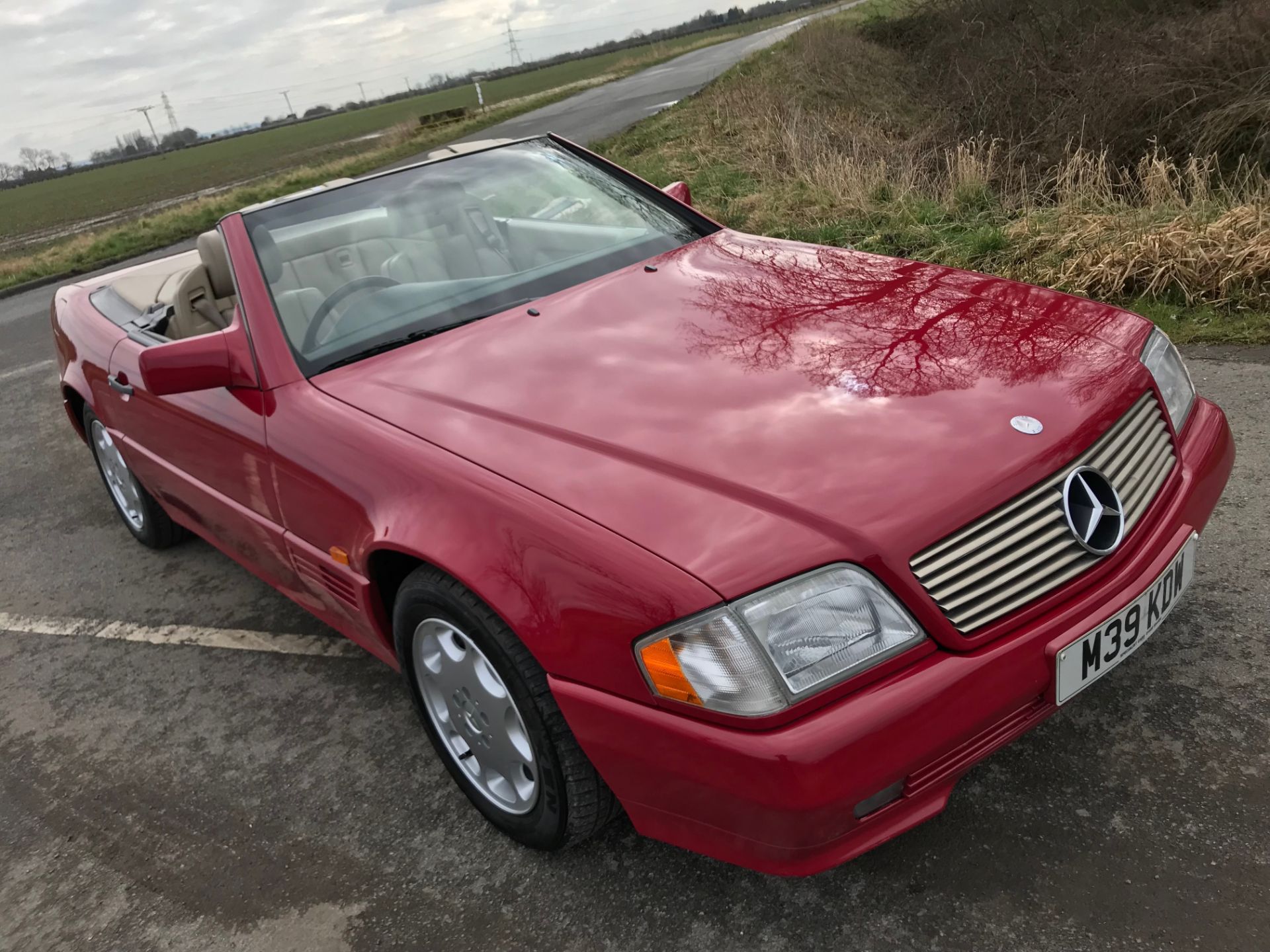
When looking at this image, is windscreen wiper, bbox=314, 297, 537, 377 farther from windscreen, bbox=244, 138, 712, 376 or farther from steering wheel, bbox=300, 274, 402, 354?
steering wheel, bbox=300, 274, 402, 354

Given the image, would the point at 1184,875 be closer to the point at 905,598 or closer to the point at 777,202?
the point at 905,598

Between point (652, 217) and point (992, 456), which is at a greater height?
point (652, 217)

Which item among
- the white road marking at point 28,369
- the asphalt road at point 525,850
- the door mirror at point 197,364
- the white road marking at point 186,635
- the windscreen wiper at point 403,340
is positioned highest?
the door mirror at point 197,364

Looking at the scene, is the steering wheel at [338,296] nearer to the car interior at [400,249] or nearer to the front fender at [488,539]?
the car interior at [400,249]

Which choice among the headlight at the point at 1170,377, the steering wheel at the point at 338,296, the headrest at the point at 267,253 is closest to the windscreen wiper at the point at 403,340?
the steering wheel at the point at 338,296

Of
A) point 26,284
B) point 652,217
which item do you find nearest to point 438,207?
point 652,217

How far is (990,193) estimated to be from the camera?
732cm

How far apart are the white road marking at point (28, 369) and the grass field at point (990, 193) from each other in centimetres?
564

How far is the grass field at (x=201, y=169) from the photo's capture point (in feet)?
104

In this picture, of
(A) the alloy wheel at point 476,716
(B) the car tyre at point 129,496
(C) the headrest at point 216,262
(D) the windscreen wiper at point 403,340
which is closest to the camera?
(A) the alloy wheel at point 476,716

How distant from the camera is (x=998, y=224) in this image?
255 inches

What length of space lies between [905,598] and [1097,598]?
16.7 inches

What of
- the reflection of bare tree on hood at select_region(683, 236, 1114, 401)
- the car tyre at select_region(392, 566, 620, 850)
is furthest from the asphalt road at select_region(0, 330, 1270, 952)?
the reflection of bare tree on hood at select_region(683, 236, 1114, 401)

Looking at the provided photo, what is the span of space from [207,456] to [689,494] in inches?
72.6
